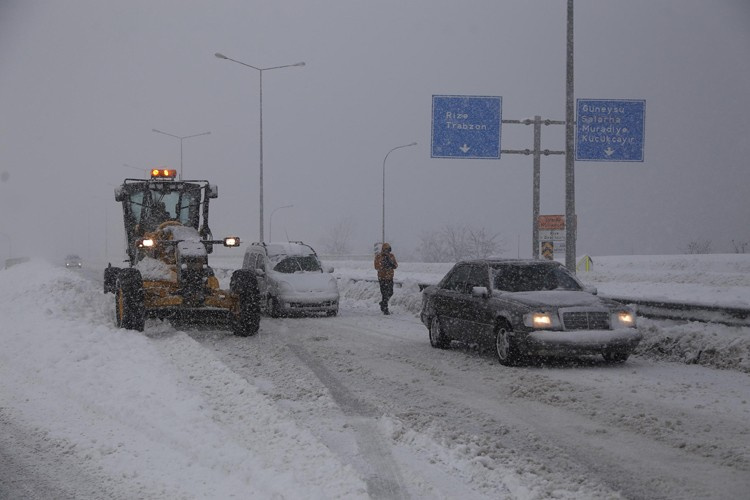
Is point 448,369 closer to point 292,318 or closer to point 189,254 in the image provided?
point 189,254

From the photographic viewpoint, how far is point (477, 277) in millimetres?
12867

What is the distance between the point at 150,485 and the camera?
5645mm

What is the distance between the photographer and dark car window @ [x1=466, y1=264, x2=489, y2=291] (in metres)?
12.6

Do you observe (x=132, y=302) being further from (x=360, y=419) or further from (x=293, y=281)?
(x=360, y=419)

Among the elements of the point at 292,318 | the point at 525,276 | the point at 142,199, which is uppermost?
the point at 142,199

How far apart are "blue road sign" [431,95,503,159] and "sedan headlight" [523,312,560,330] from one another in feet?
43.1

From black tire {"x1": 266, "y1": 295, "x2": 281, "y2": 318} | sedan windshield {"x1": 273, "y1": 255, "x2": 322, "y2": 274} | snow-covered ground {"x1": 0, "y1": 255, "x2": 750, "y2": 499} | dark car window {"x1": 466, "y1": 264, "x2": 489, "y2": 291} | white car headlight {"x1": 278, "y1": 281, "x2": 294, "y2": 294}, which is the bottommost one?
black tire {"x1": 266, "y1": 295, "x2": 281, "y2": 318}

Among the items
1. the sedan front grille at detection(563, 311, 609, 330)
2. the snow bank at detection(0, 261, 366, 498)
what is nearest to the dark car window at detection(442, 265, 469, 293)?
the sedan front grille at detection(563, 311, 609, 330)

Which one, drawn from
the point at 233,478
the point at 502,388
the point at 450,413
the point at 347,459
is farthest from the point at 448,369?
the point at 233,478

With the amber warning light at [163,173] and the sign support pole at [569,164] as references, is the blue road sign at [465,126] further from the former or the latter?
the amber warning light at [163,173]

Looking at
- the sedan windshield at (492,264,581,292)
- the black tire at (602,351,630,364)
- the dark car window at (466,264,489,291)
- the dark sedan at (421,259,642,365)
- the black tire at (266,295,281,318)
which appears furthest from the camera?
the black tire at (266,295,281,318)

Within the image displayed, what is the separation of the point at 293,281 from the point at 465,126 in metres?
7.51

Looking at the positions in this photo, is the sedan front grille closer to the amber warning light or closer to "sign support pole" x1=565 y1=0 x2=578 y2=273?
"sign support pole" x1=565 y1=0 x2=578 y2=273

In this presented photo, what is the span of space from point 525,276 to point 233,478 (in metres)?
7.65
